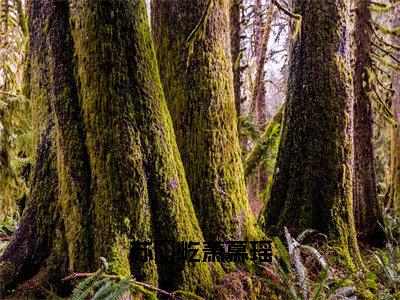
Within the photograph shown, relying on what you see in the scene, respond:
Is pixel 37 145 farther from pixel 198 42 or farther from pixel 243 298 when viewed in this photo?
pixel 243 298

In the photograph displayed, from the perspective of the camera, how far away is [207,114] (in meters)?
4.04

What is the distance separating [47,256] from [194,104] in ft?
6.70

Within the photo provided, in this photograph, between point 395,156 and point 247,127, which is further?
point 395,156

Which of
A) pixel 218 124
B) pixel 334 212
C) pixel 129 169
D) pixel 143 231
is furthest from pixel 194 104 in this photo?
pixel 334 212

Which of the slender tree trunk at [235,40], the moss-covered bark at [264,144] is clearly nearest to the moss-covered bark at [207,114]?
the moss-covered bark at [264,144]

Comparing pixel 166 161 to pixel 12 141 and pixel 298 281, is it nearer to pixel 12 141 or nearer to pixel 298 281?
pixel 298 281

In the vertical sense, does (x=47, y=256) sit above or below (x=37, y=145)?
below

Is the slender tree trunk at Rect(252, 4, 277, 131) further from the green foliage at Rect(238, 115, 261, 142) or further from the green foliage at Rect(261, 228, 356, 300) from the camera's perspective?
the green foliage at Rect(261, 228, 356, 300)

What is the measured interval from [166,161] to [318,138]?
96.1 inches

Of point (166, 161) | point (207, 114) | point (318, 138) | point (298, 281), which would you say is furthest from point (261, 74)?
point (166, 161)

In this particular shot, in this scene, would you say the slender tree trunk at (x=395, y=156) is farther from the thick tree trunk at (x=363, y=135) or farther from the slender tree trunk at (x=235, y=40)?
the slender tree trunk at (x=235, y=40)

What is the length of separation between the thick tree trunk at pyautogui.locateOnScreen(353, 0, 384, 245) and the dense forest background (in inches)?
65.9

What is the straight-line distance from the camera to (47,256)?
133 inches

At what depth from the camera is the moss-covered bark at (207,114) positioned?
12.8 feet
